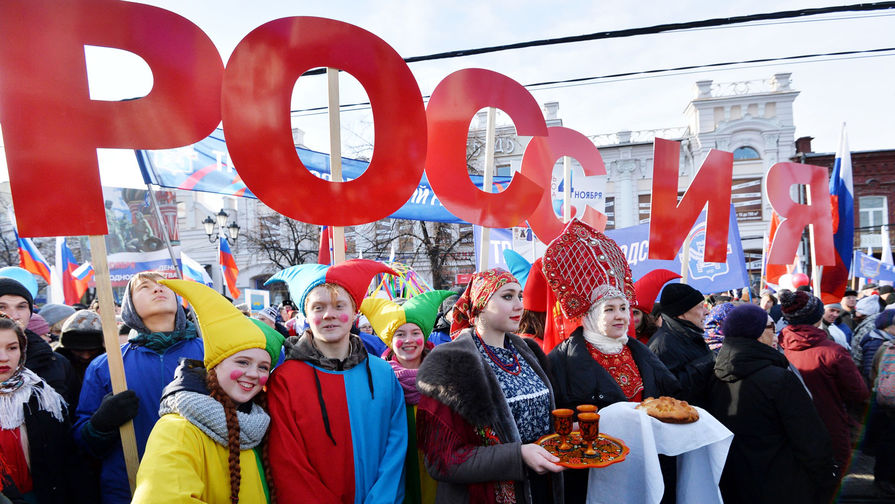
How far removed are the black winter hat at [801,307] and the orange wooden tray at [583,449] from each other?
288 centimetres

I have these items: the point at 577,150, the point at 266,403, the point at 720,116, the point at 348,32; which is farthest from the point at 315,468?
the point at 720,116

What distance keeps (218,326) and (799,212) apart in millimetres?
6218

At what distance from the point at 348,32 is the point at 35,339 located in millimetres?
2459

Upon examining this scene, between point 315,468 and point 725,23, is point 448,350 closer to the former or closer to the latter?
point 315,468

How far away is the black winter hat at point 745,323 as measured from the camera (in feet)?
10.1

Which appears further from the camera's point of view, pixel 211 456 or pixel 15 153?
pixel 15 153

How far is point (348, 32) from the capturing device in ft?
9.55

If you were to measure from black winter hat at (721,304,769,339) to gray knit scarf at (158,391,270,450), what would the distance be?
273cm

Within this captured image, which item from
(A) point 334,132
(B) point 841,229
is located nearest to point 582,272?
(A) point 334,132

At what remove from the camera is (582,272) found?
283 centimetres

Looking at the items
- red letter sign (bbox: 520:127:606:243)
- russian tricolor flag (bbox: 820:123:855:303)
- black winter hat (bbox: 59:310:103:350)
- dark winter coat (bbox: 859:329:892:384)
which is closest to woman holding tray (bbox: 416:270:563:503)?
red letter sign (bbox: 520:127:606:243)

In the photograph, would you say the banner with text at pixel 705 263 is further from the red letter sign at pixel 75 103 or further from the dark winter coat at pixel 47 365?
the dark winter coat at pixel 47 365

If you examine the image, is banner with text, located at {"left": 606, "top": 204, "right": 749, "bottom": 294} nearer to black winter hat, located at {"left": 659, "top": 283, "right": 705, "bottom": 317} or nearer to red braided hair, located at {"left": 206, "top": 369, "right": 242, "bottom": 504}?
black winter hat, located at {"left": 659, "top": 283, "right": 705, "bottom": 317}

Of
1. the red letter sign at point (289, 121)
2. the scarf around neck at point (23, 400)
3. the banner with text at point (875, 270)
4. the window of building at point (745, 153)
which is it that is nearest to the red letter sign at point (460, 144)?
the red letter sign at point (289, 121)
